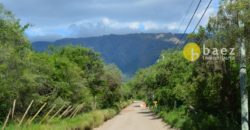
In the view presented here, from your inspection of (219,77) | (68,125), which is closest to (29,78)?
(68,125)

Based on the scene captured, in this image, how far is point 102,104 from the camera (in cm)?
6675

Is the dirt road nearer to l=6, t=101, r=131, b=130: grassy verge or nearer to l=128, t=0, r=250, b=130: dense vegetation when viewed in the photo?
l=6, t=101, r=131, b=130: grassy verge

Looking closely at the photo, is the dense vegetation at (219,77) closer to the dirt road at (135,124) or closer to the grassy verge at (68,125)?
the dirt road at (135,124)

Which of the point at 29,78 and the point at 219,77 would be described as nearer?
the point at 219,77

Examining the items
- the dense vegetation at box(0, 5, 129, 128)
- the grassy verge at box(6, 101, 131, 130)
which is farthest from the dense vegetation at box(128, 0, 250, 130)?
the dense vegetation at box(0, 5, 129, 128)

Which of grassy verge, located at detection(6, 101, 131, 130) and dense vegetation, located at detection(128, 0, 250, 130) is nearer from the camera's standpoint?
dense vegetation, located at detection(128, 0, 250, 130)

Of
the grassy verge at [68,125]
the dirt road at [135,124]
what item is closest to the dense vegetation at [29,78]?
the grassy verge at [68,125]

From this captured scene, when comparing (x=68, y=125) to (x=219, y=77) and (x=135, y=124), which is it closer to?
(x=219, y=77)

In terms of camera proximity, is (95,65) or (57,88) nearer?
(57,88)

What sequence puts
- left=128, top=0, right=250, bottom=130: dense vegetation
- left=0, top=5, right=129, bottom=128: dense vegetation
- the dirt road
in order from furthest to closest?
1. the dirt road
2. left=0, top=5, right=129, bottom=128: dense vegetation
3. left=128, top=0, right=250, bottom=130: dense vegetation

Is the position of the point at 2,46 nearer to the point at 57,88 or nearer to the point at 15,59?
the point at 15,59

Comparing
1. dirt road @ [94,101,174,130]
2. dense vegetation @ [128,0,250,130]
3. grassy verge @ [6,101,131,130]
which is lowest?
dirt road @ [94,101,174,130]

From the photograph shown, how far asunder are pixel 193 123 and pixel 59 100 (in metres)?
10.9

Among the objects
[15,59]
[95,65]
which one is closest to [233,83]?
[15,59]
